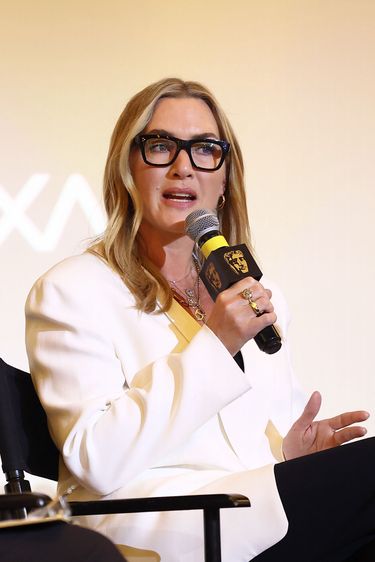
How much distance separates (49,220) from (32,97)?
367 mm

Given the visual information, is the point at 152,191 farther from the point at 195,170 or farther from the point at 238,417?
the point at 238,417

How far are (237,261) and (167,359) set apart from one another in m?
0.21

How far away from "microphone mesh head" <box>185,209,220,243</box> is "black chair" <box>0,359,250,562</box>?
38 centimetres

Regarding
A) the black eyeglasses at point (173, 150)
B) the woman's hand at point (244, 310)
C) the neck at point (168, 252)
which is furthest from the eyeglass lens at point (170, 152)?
the woman's hand at point (244, 310)

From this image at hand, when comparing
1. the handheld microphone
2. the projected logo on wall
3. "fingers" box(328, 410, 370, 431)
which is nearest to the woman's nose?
the handheld microphone

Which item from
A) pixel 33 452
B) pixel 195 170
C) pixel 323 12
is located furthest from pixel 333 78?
pixel 33 452

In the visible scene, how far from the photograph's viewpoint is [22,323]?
3.03 metres

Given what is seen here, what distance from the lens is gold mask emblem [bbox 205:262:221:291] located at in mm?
1704

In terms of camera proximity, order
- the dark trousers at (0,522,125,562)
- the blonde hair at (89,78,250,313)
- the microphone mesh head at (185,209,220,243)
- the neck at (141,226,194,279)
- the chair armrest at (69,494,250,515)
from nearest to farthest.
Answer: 1. the dark trousers at (0,522,125,562)
2. the chair armrest at (69,494,250,515)
3. the microphone mesh head at (185,209,220,243)
4. the blonde hair at (89,78,250,313)
5. the neck at (141,226,194,279)

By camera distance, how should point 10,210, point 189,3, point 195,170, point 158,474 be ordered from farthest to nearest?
point 189,3 → point 10,210 → point 195,170 → point 158,474

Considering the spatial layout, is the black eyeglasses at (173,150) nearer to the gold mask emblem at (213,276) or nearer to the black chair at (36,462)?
the gold mask emblem at (213,276)

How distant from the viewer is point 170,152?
206cm

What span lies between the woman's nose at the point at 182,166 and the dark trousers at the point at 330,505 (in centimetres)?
65

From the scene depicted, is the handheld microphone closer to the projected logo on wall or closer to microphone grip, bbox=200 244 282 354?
microphone grip, bbox=200 244 282 354
